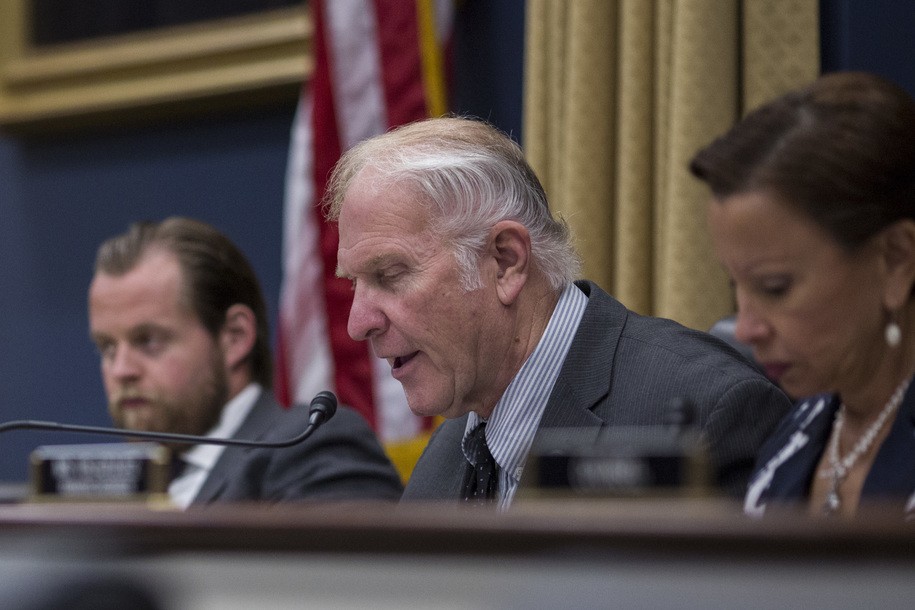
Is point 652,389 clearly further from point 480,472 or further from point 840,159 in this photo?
point 840,159

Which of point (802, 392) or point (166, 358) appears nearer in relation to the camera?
point (802, 392)

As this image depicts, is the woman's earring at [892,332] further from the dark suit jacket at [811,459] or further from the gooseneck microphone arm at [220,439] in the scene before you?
the gooseneck microphone arm at [220,439]

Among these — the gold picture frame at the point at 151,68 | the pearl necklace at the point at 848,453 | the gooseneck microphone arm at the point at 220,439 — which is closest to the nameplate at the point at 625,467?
the pearl necklace at the point at 848,453

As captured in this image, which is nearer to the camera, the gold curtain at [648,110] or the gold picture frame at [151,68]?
the gold curtain at [648,110]

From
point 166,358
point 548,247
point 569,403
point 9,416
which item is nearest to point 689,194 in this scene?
point 548,247

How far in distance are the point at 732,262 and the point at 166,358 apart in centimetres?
178

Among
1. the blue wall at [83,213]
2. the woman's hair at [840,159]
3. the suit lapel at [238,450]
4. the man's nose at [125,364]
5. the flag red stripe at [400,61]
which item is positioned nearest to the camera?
the woman's hair at [840,159]

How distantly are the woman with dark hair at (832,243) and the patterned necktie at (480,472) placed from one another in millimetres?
686

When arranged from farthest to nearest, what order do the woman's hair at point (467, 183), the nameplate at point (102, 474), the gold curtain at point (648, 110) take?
the gold curtain at point (648, 110)
the woman's hair at point (467, 183)
the nameplate at point (102, 474)

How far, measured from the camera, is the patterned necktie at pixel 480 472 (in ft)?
6.87

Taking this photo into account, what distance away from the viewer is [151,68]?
162 inches

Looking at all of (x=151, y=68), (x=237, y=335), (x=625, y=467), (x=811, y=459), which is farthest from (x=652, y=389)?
(x=151, y=68)

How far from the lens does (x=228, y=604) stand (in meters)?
0.99

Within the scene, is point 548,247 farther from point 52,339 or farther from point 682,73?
point 52,339
